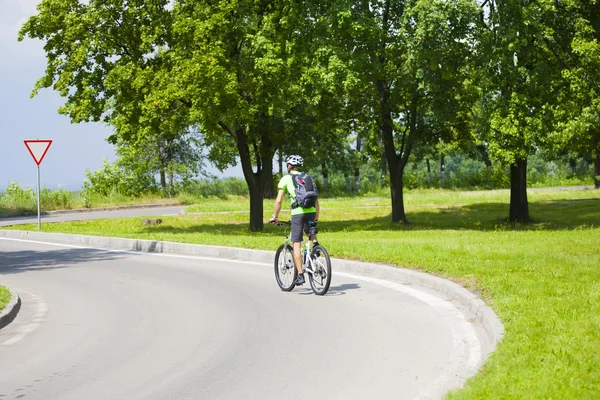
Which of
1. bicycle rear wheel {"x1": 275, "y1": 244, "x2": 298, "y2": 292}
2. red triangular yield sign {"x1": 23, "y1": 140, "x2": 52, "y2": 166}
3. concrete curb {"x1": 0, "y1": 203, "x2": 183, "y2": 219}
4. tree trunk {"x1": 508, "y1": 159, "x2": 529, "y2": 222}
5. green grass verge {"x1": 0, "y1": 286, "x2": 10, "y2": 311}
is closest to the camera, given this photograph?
green grass verge {"x1": 0, "y1": 286, "x2": 10, "y2": 311}

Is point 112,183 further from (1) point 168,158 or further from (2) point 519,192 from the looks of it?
(2) point 519,192

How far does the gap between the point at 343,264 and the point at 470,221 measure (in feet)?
61.9

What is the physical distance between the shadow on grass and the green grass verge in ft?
48.4

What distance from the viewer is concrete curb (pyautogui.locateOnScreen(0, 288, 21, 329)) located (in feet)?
33.8

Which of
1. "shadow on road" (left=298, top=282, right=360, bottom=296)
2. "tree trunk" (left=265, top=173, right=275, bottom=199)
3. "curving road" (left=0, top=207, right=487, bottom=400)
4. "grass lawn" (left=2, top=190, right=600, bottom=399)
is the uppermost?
"tree trunk" (left=265, top=173, right=275, bottom=199)

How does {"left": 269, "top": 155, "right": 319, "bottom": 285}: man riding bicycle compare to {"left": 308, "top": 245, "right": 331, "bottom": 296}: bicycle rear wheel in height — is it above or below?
above

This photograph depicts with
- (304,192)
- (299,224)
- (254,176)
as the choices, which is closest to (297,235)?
(299,224)

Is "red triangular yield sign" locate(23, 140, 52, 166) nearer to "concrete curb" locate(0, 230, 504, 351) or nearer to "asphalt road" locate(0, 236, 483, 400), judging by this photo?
"concrete curb" locate(0, 230, 504, 351)

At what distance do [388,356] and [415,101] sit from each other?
2303 cm

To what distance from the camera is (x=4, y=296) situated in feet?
38.5

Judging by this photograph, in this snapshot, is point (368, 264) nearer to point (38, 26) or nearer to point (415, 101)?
point (415, 101)

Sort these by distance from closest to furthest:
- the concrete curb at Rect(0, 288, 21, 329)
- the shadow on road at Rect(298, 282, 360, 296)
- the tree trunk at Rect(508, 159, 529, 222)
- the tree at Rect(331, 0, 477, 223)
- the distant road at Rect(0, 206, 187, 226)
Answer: the concrete curb at Rect(0, 288, 21, 329)
the shadow on road at Rect(298, 282, 360, 296)
the tree at Rect(331, 0, 477, 223)
the tree trunk at Rect(508, 159, 529, 222)
the distant road at Rect(0, 206, 187, 226)

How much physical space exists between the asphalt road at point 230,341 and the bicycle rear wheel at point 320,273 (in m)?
0.15

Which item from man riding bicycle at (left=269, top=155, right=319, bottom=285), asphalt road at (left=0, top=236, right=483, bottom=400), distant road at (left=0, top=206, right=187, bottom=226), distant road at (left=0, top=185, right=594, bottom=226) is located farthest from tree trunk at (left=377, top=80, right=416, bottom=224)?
man riding bicycle at (left=269, top=155, right=319, bottom=285)
